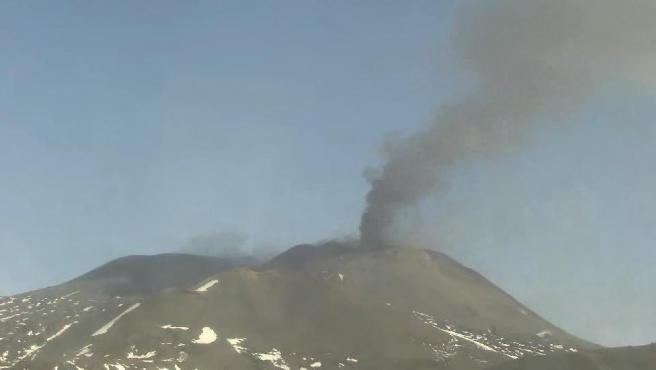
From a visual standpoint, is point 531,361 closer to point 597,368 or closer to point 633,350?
point 597,368

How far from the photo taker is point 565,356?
194 meters

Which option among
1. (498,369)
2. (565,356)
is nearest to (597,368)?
(565,356)

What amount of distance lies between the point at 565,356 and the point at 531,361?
9.20m

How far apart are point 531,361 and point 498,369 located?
27.2ft

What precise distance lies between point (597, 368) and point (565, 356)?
9928mm

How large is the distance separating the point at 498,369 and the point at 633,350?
35206 millimetres

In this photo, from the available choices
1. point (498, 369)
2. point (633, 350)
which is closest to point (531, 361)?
point (498, 369)

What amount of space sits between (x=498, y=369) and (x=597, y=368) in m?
23.3

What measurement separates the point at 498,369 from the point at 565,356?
17133mm

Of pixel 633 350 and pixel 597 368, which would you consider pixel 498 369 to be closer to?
pixel 597 368

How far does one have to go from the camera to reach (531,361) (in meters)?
192

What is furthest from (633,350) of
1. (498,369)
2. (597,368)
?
(498,369)

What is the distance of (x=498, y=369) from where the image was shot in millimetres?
193375

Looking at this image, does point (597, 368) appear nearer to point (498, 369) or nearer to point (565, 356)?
point (565, 356)
